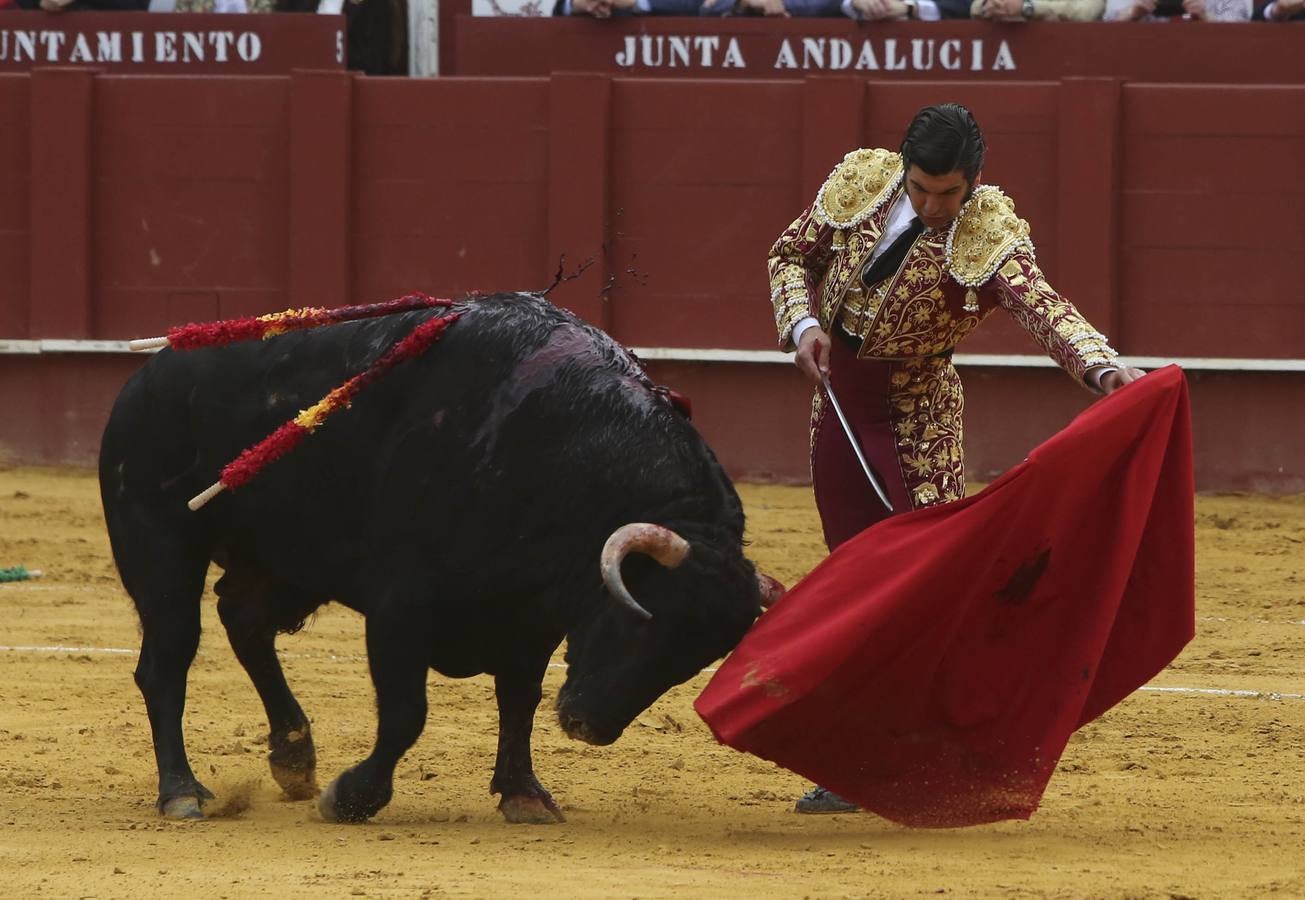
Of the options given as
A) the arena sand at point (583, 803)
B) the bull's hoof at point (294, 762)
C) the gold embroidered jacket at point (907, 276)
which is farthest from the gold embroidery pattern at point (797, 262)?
the bull's hoof at point (294, 762)

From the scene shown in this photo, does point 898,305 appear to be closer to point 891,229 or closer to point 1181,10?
point 891,229

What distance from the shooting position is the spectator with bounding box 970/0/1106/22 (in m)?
9.15

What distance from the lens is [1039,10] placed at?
921 centimetres

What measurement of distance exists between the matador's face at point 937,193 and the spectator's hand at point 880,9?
5.53 metres

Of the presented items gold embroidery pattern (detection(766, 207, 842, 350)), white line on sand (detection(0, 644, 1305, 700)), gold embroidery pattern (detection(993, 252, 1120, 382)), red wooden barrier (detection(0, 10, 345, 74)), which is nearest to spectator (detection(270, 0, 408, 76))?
red wooden barrier (detection(0, 10, 345, 74))

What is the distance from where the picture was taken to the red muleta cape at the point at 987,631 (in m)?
3.57

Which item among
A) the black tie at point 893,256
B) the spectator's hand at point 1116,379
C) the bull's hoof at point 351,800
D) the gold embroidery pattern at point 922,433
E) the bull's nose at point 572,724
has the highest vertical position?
the black tie at point 893,256

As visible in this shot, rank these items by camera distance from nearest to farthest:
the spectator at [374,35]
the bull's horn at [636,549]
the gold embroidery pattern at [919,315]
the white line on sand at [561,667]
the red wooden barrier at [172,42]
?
the bull's horn at [636,549] < the gold embroidery pattern at [919,315] < the white line on sand at [561,667] < the red wooden barrier at [172,42] < the spectator at [374,35]

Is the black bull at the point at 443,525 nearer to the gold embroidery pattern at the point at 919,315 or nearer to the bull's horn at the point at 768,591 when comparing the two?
the bull's horn at the point at 768,591

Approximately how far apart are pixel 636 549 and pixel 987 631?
60 cm

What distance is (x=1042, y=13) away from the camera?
922cm

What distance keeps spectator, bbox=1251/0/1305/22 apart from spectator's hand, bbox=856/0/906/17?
1508 millimetres

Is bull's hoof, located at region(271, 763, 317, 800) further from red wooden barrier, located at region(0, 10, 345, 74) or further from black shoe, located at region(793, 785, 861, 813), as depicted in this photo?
red wooden barrier, located at region(0, 10, 345, 74)

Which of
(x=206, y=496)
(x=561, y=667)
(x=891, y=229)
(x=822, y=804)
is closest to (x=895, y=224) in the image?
(x=891, y=229)
